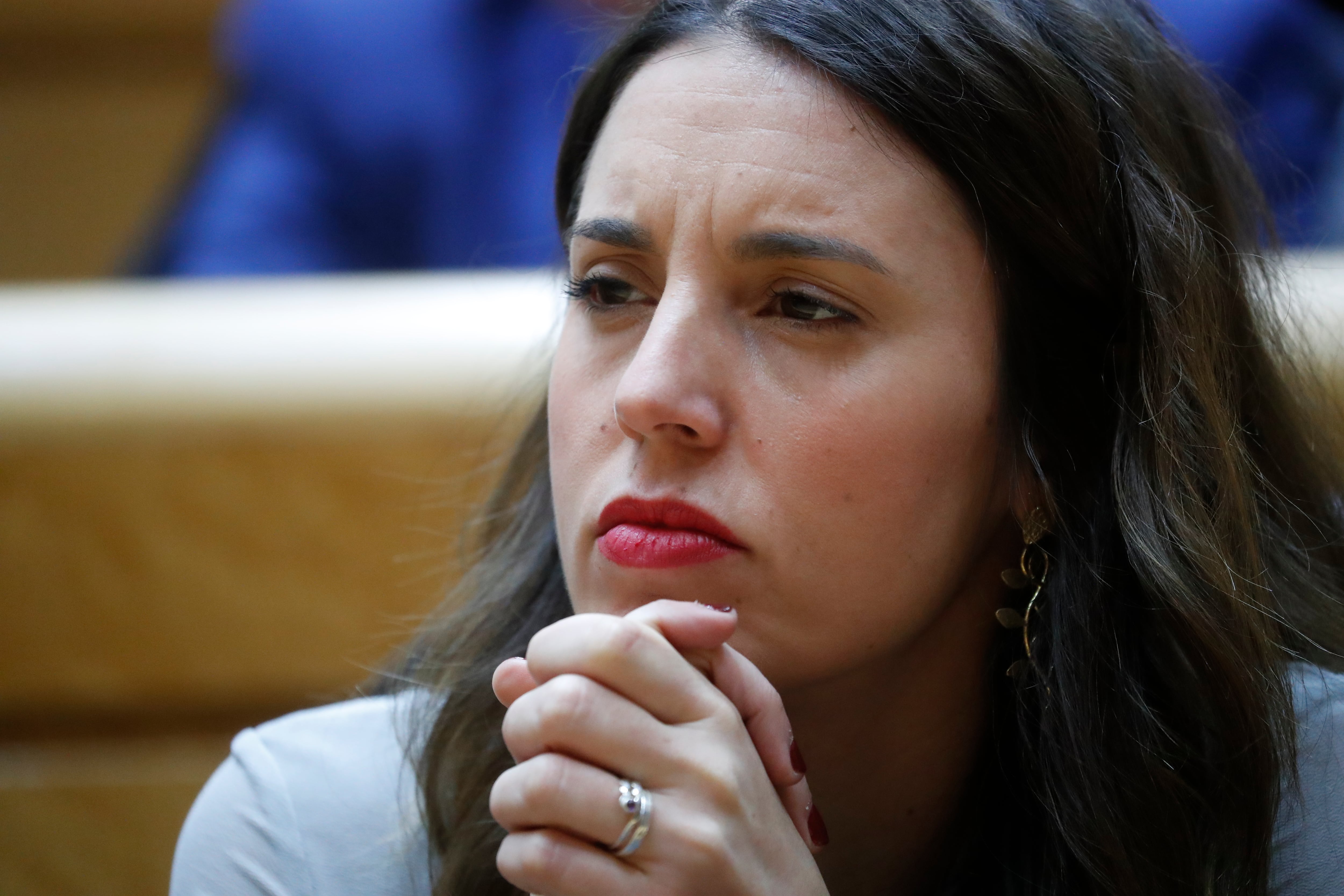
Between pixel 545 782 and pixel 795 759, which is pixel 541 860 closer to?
pixel 545 782

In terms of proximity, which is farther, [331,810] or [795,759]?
[331,810]

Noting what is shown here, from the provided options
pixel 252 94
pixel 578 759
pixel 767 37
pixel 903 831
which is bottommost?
pixel 903 831

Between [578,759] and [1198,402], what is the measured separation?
2.60 feet

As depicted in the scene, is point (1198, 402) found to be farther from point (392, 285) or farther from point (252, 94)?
point (252, 94)

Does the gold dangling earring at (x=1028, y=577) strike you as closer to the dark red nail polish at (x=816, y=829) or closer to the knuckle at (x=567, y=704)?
the dark red nail polish at (x=816, y=829)

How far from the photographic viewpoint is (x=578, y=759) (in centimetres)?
114

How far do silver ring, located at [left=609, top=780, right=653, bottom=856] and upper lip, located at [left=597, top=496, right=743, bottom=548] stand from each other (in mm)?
277

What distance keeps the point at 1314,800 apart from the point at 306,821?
1162 millimetres

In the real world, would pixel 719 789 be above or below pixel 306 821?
above

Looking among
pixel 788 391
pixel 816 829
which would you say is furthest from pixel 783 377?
pixel 816 829

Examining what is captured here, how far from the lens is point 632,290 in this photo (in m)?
1.47

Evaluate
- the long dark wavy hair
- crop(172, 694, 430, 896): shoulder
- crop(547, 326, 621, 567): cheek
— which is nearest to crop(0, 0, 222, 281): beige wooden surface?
crop(172, 694, 430, 896): shoulder

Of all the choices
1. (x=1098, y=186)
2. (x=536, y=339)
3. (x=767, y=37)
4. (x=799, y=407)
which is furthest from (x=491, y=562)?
(x=1098, y=186)

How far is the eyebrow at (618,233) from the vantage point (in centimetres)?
140
